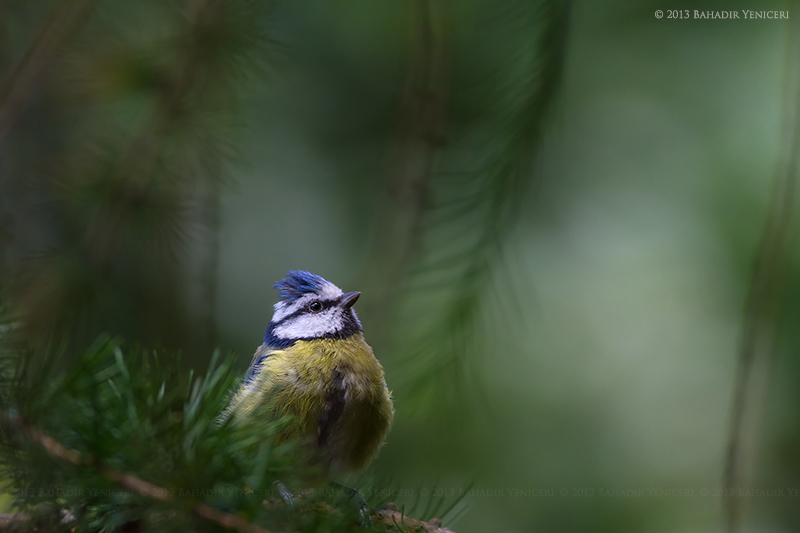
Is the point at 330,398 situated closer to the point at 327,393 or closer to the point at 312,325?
the point at 327,393

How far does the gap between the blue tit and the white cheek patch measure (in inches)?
0.4

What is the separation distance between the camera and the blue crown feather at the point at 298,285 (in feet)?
8.00

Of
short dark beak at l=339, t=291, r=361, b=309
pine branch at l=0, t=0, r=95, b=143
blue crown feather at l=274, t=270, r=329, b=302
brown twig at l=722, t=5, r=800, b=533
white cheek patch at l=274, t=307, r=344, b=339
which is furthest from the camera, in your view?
blue crown feather at l=274, t=270, r=329, b=302

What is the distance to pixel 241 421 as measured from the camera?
86cm

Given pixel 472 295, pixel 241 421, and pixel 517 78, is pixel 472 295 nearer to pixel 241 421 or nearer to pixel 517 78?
pixel 517 78

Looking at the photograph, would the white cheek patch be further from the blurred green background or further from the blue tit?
the blurred green background

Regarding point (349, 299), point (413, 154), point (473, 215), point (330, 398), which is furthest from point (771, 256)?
point (349, 299)

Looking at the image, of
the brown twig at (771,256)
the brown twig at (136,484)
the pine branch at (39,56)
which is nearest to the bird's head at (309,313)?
the pine branch at (39,56)

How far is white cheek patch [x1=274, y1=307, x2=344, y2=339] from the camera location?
2.20m

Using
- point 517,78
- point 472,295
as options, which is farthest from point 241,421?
point 517,78

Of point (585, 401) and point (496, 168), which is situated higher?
point (496, 168)

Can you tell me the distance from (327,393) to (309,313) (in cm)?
56

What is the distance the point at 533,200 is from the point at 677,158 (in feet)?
4.97

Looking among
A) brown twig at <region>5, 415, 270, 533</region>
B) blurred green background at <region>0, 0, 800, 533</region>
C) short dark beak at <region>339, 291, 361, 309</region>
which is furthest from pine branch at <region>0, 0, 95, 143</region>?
brown twig at <region>5, 415, 270, 533</region>
